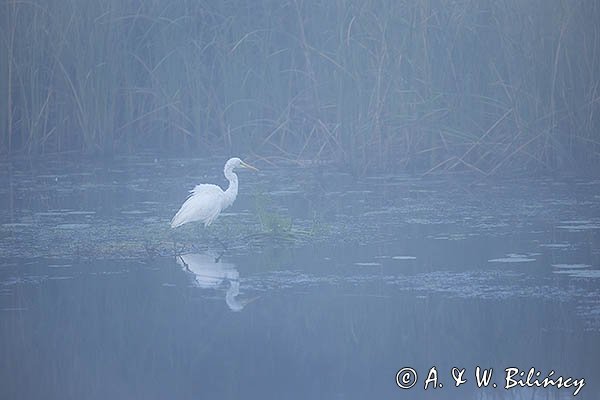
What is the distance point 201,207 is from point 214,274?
3.48 feet

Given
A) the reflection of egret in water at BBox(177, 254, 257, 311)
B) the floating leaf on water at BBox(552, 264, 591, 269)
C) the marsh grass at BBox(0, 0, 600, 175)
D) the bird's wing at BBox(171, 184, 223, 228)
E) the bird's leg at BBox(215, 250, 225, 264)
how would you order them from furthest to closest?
the marsh grass at BBox(0, 0, 600, 175), the bird's wing at BBox(171, 184, 223, 228), the bird's leg at BBox(215, 250, 225, 264), the floating leaf on water at BBox(552, 264, 591, 269), the reflection of egret in water at BBox(177, 254, 257, 311)

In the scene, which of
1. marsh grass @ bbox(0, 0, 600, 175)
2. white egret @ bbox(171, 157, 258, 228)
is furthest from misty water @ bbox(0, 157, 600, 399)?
marsh grass @ bbox(0, 0, 600, 175)

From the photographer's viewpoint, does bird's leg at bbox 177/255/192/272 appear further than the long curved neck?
No

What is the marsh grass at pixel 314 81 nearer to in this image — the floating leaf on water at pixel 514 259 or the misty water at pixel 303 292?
the misty water at pixel 303 292

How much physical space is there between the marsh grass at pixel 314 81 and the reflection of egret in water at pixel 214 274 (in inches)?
117

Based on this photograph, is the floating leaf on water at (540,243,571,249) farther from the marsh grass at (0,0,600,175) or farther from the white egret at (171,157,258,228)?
the marsh grass at (0,0,600,175)

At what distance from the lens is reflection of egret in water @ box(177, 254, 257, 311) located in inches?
225

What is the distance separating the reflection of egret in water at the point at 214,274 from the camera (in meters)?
5.72

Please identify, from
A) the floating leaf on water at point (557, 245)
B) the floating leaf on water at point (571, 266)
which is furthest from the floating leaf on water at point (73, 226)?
the floating leaf on water at point (571, 266)

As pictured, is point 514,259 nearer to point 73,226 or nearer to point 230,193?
point 230,193

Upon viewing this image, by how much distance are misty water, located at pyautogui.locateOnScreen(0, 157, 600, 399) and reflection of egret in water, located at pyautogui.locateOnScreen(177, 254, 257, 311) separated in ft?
0.06

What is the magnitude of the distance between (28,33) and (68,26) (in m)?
0.39

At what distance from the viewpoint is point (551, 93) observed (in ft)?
30.1

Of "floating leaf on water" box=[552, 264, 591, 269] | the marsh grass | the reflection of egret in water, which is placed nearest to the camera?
the reflection of egret in water
